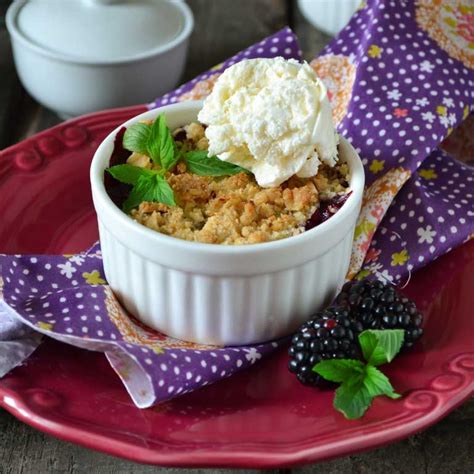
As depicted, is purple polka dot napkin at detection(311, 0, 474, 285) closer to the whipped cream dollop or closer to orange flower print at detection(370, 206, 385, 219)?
orange flower print at detection(370, 206, 385, 219)

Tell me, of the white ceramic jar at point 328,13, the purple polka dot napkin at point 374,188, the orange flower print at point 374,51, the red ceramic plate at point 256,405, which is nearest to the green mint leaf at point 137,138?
the purple polka dot napkin at point 374,188

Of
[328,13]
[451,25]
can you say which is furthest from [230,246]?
[328,13]

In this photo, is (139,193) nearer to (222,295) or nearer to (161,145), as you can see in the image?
(161,145)

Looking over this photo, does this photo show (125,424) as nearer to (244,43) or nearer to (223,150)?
(223,150)

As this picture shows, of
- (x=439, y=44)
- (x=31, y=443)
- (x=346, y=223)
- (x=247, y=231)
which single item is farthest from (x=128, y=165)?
(x=439, y=44)

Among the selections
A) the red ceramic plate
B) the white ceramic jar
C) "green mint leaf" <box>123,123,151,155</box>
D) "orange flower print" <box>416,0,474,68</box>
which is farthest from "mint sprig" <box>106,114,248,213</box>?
the white ceramic jar
